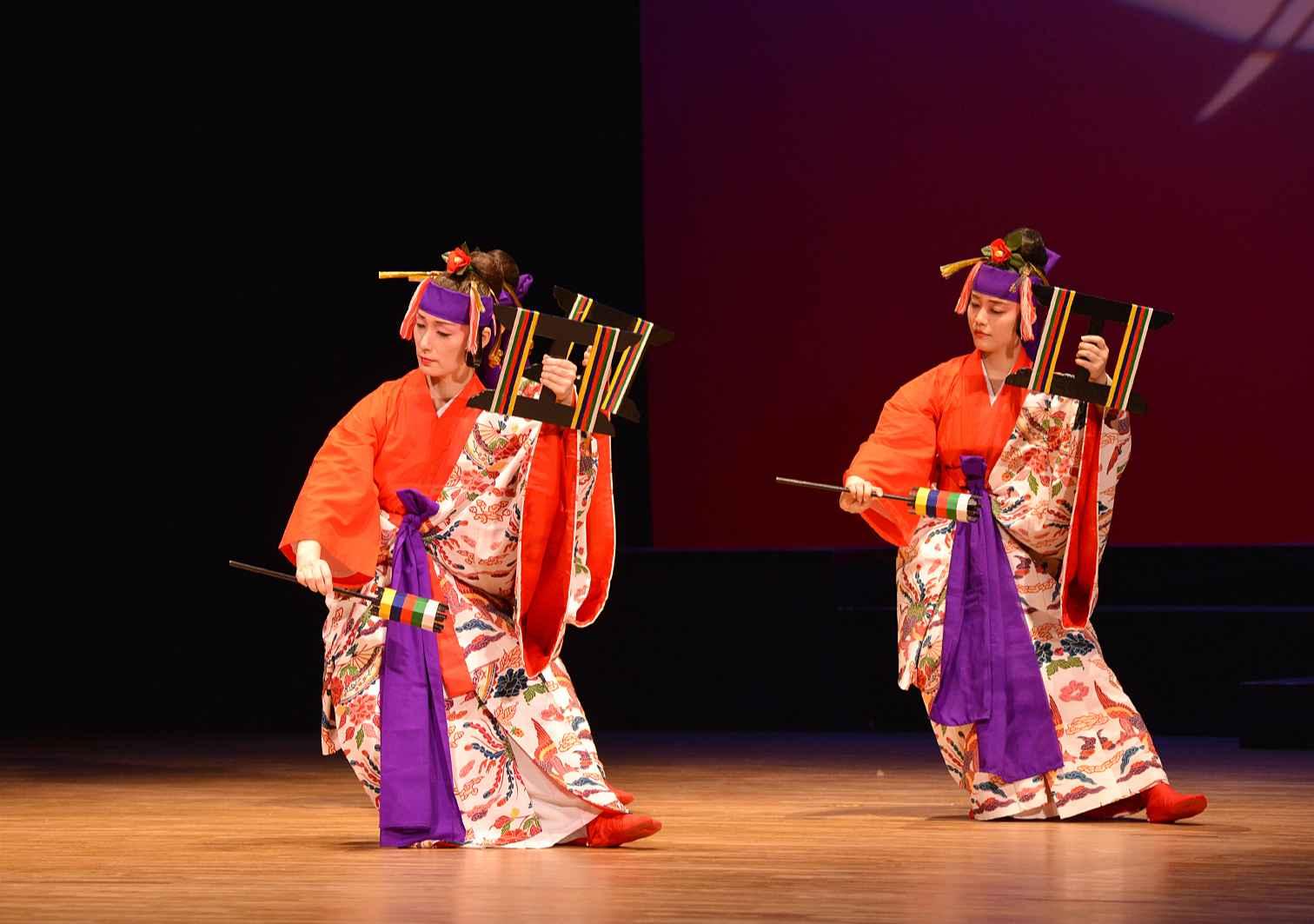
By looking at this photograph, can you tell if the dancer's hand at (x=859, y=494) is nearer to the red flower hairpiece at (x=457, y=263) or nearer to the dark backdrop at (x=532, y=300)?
the red flower hairpiece at (x=457, y=263)

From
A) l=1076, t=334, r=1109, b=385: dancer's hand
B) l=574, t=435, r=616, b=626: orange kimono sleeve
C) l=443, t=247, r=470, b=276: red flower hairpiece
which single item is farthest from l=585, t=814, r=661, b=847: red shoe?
l=1076, t=334, r=1109, b=385: dancer's hand

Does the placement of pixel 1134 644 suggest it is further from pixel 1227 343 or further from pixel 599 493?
pixel 599 493

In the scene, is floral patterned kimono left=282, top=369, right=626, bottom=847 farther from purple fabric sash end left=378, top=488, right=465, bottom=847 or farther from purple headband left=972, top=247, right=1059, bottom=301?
purple headband left=972, top=247, right=1059, bottom=301

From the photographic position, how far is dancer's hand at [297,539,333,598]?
3.79m

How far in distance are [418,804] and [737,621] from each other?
9.65 ft

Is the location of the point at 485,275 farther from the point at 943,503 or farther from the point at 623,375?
the point at 943,503

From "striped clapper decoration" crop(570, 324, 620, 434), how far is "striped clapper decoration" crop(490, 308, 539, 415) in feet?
0.37

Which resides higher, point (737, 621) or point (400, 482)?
point (400, 482)

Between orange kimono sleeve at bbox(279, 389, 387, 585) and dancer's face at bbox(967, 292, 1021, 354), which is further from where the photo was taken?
dancer's face at bbox(967, 292, 1021, 354)

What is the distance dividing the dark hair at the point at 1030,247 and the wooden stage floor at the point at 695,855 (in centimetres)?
119

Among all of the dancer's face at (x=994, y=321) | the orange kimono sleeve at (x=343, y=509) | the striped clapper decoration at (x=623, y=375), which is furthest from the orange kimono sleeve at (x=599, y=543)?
the dancer's face at (x=994, y=321)

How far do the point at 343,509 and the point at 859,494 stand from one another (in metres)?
1.10

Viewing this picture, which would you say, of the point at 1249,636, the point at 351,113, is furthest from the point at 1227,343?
the point at 351,113

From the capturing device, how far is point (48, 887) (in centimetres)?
340
